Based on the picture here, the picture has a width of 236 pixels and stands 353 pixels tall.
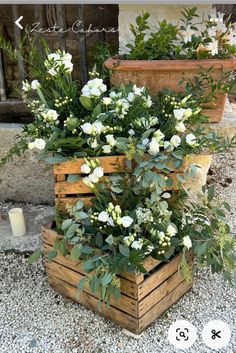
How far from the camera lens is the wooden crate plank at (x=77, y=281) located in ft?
6.99

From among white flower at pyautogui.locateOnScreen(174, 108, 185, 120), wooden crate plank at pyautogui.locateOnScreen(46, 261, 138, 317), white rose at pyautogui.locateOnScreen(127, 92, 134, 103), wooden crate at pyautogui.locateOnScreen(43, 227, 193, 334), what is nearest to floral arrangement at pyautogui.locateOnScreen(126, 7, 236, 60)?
white rose at pyautogui.locateOnScreen(127, 92, 134, 103)

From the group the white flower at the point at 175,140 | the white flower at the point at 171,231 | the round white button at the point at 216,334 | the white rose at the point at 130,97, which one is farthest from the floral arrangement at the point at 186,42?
the round white button at the point at 216,334

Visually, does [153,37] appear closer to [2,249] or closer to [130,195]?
[130,195]

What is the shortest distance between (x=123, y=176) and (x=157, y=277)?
1.64 ft

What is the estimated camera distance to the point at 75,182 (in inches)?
88.7

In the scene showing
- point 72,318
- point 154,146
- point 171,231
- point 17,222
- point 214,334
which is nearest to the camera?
point 154,146

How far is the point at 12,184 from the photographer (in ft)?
11.0

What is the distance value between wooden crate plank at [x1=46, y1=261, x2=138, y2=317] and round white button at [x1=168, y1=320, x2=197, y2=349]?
24 cm

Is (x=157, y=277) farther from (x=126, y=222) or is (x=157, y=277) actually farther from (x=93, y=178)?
(x=93, y=178)

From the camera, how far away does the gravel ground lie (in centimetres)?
218

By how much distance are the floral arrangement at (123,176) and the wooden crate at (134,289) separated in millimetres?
73

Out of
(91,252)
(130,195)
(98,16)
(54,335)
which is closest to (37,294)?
(54,335)

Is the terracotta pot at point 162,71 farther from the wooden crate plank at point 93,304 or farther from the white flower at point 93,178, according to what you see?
the wooden crate plank at point 93,304

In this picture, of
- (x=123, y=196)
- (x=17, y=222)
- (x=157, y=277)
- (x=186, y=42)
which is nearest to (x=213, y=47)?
(x=186, y=42)
